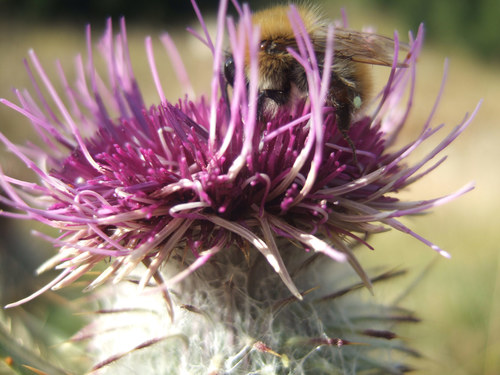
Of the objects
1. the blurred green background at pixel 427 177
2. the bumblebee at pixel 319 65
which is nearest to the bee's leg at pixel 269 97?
the bumblebee at pixel 319 65

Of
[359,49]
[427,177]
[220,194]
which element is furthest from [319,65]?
[427,177]

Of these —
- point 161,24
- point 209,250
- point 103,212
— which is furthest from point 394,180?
point 161,24

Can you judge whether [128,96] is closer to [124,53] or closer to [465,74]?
[124,53]

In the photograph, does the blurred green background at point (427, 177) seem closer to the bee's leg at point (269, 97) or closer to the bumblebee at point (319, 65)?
the bumblebee at point (319, 65)

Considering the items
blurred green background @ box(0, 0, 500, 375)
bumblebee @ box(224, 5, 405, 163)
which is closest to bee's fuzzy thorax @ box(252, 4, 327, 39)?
bumblebee @ box(224, 5, 405, 163)

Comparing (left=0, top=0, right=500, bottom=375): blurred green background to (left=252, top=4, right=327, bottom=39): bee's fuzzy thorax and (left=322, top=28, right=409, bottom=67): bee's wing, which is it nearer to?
(left=252, top=4, right=327, bottom=39): bee's fuzzy thorax
